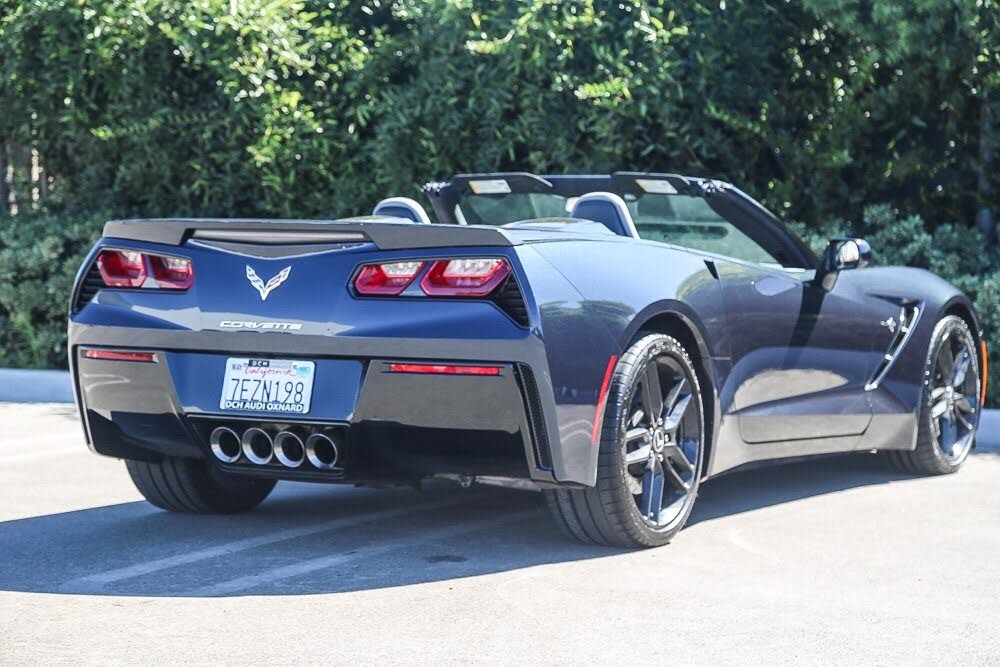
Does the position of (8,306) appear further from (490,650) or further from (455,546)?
(490,650)

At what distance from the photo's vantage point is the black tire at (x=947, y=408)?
24.9ft

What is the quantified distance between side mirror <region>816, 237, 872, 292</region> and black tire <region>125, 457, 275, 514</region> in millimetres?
2470

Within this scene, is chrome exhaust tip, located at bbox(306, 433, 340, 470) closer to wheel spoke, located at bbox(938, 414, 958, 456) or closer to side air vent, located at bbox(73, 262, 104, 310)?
side air vent, located at bbox(73, 262, 104, 310)

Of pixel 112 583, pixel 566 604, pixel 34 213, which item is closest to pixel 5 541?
pixel 112 583

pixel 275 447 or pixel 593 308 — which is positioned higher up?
pixel 593 308

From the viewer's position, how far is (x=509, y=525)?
6.17 metres

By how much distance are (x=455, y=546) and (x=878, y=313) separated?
2.49 metres

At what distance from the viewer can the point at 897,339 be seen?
7434mm

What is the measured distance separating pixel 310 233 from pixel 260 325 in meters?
0.34

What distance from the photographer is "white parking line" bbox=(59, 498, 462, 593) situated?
5.13m

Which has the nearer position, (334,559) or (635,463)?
(334,559)

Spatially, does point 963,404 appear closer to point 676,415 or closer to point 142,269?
point 676,415

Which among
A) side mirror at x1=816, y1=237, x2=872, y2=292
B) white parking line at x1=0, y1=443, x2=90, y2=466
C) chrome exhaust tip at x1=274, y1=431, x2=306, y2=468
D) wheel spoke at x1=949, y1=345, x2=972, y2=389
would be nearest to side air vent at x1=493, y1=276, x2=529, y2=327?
chrome exhaust tip at x1=274, y1=431, x2=306, y2=468

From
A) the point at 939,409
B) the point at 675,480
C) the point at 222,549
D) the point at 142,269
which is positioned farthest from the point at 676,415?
the point at 939,409
